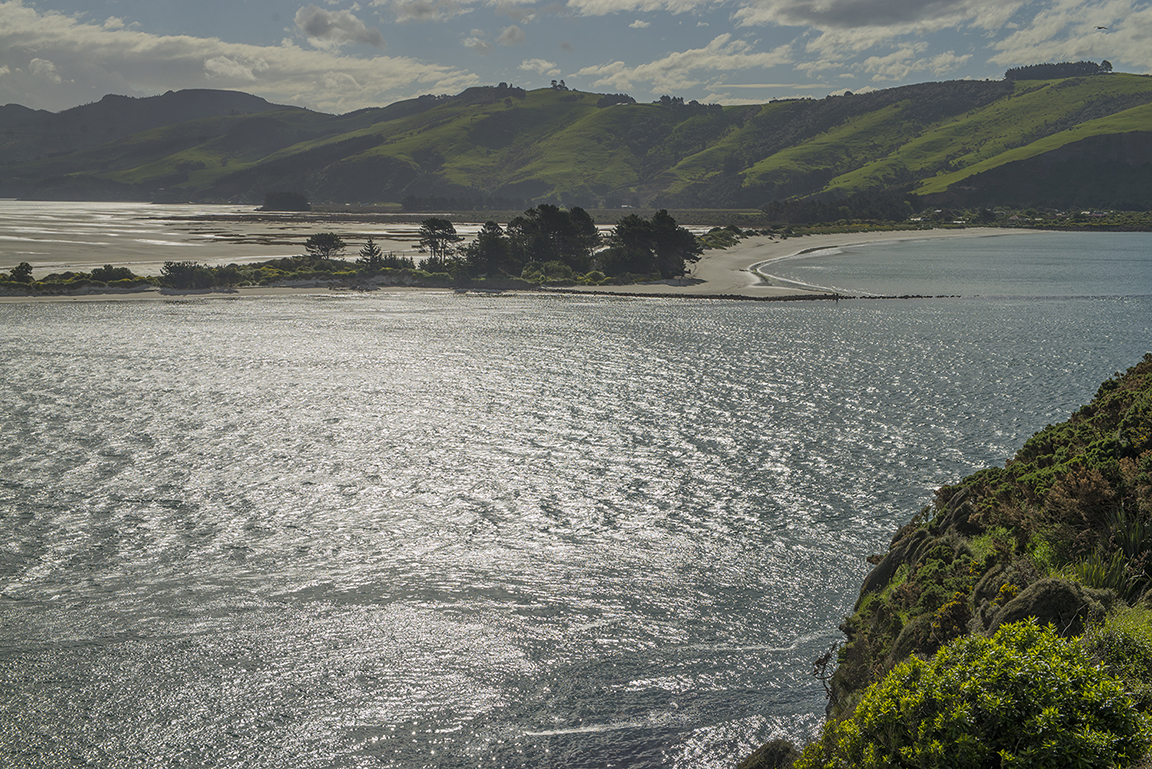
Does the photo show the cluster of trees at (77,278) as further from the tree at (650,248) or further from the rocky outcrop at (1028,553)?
the rocky outcrop at (1028,553)

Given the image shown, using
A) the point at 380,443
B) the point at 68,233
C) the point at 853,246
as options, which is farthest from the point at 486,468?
the point at 68,233

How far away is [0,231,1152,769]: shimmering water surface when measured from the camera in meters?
17.5

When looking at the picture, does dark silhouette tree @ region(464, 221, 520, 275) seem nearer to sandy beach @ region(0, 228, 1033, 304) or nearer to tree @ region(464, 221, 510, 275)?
tree @ region(464, 221, 510, 275)

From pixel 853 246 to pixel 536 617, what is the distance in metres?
178

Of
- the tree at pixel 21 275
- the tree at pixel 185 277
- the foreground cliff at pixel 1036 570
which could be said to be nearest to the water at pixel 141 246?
the tree at pixel 21 275

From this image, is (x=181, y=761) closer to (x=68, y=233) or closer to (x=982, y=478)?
(x=982, y=478)

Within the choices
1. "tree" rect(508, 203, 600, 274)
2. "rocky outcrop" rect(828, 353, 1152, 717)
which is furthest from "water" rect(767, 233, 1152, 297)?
"rocky outcrop" rect(828, 353, 1152, 717)

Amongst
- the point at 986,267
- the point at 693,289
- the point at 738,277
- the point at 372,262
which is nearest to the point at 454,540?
the point at 693,289

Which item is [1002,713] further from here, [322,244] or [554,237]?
[322,244]

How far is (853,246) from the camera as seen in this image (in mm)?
179125

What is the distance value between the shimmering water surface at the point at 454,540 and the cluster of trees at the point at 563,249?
58.6 meters

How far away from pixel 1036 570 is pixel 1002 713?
6833 mm

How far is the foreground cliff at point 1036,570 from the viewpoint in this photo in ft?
35.6

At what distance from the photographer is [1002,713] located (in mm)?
8461
